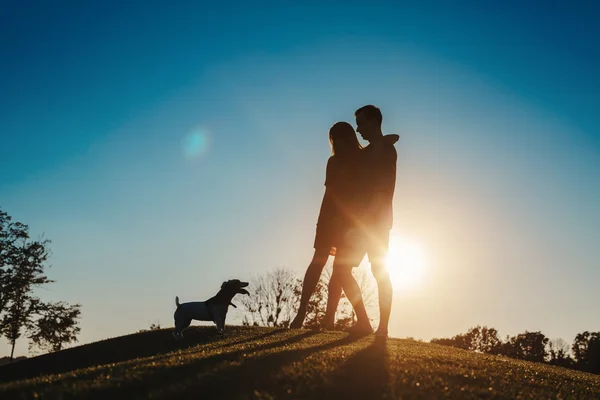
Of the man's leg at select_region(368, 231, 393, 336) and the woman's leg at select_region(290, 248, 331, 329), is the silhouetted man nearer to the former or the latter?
the man's leg at select_region(368, 231, 393, 336)

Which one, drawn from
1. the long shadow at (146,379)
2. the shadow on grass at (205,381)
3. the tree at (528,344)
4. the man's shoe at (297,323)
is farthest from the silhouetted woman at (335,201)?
the tree at (528,344)

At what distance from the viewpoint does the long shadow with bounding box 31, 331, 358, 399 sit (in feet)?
16.9

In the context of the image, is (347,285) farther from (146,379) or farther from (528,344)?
(528,344)

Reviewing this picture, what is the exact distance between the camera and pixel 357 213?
38.3ft

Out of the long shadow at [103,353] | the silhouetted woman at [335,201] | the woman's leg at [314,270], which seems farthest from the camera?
the long shadow at [103,353]

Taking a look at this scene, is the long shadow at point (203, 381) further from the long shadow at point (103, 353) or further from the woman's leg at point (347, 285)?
the long shadow at point (103, 353)

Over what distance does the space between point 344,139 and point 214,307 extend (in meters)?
6.91

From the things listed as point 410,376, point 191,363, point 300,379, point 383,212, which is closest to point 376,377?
point 410,376

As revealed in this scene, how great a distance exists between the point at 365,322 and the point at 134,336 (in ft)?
41.3

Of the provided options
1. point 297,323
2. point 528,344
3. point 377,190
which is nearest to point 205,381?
point 377,190

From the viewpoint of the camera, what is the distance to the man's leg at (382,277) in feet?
33.6

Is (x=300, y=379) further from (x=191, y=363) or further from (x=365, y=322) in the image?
(x=365, y=322)

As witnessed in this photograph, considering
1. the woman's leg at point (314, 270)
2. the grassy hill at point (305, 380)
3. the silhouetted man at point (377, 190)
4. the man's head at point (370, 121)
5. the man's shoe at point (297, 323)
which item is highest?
the man's head at point (370, 121)

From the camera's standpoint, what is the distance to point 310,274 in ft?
42.8
